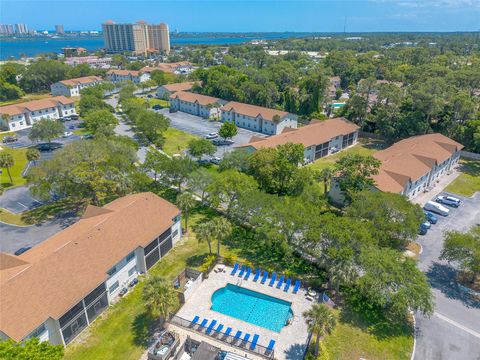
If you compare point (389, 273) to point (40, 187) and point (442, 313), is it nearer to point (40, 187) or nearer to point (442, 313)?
point (442, 313)

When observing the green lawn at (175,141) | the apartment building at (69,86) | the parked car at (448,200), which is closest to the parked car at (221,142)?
the green lawn at (175,141)

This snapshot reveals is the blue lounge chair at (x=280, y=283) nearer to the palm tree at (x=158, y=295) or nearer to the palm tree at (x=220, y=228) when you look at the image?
the palm tree at (x=220, y=228)

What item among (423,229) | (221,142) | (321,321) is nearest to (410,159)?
(423,229)

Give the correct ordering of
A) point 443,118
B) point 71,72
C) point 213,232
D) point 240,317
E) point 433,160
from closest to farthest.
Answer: point 240,317 → point 213,232 → point 433,160 → point 443,118 → point 71,72

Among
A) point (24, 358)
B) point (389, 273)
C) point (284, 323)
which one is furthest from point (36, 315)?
point (389, 273)

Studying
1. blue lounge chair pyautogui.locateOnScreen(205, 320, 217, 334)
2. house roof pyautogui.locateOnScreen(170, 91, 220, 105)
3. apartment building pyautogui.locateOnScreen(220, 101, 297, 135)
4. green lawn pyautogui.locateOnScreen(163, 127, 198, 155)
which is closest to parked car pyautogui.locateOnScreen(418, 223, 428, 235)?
blue lounge chair pyautogui.locateOnScreen(205, 320, 217, 334)

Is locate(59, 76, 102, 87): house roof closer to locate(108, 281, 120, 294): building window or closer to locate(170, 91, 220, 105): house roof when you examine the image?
locate(170, 91, 220, 105): house roof
